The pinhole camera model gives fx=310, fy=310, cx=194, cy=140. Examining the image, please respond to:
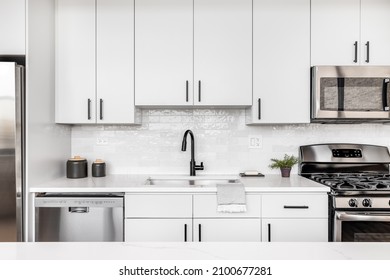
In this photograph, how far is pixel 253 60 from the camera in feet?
7.91

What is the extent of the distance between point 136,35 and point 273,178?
1572 millimetres

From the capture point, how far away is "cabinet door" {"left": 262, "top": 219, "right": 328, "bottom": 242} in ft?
6.78

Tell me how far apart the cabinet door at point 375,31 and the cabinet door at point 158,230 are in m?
1.88

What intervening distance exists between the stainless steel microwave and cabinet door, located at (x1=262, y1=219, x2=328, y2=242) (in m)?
0.80

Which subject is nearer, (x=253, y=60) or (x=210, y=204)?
(x=210, y=204)

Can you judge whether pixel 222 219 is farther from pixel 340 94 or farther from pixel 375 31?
pixel 375 31

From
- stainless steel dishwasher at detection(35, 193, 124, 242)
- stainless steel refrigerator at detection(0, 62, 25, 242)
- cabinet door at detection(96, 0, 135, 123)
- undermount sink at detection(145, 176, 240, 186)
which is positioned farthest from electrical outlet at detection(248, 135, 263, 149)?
stainless steel refrigerator at detection(0, 62, 25, 242)

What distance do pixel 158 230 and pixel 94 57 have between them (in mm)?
1397

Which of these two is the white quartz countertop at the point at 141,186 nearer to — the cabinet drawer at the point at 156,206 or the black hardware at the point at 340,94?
the cabinet drawer at the point at 156,206

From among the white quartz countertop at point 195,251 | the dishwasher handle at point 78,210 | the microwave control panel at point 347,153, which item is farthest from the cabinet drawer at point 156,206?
the microwave control panel at point 347,153

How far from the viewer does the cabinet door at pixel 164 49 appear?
94.5 inches
